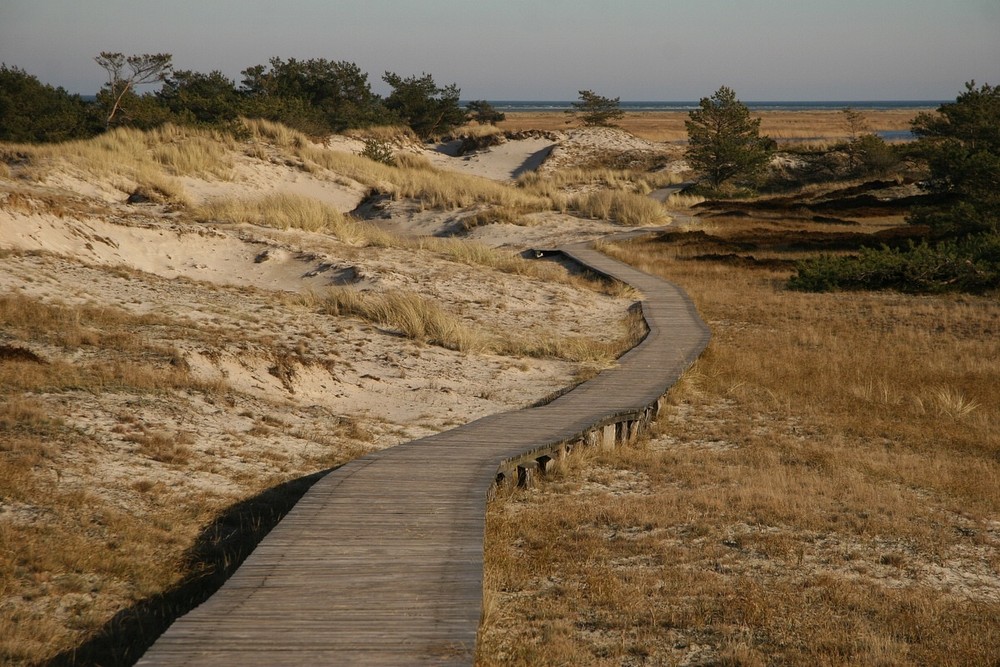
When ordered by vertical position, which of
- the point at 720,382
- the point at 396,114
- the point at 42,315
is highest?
the point at 396,114

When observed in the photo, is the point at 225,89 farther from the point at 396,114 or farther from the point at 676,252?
the point at 676,252

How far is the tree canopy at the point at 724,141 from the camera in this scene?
41.8m

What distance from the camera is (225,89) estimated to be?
145 ft

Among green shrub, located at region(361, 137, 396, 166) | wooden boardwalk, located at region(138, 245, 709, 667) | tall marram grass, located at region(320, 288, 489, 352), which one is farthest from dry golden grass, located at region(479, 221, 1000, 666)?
green shrub, located at region(361, 137, 396, 166)

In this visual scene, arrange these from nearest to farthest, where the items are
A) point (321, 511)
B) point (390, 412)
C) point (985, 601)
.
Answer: point (985, 601)
point (321, 511)
point (390, 412)

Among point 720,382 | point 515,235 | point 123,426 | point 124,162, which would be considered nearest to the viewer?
point 123,426

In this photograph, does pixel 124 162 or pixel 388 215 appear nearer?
pixel 124 162

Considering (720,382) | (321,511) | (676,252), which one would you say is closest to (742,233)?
(676,252)

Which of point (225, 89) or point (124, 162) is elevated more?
point (225, 89)

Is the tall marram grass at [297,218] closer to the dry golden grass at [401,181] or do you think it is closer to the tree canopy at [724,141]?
the dry golden grass at [401,181]

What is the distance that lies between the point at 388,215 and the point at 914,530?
26.4 meters

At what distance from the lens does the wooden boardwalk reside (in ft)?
15.4

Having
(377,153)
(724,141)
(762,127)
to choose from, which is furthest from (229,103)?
(762,127)

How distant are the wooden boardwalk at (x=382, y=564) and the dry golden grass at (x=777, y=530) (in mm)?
433
